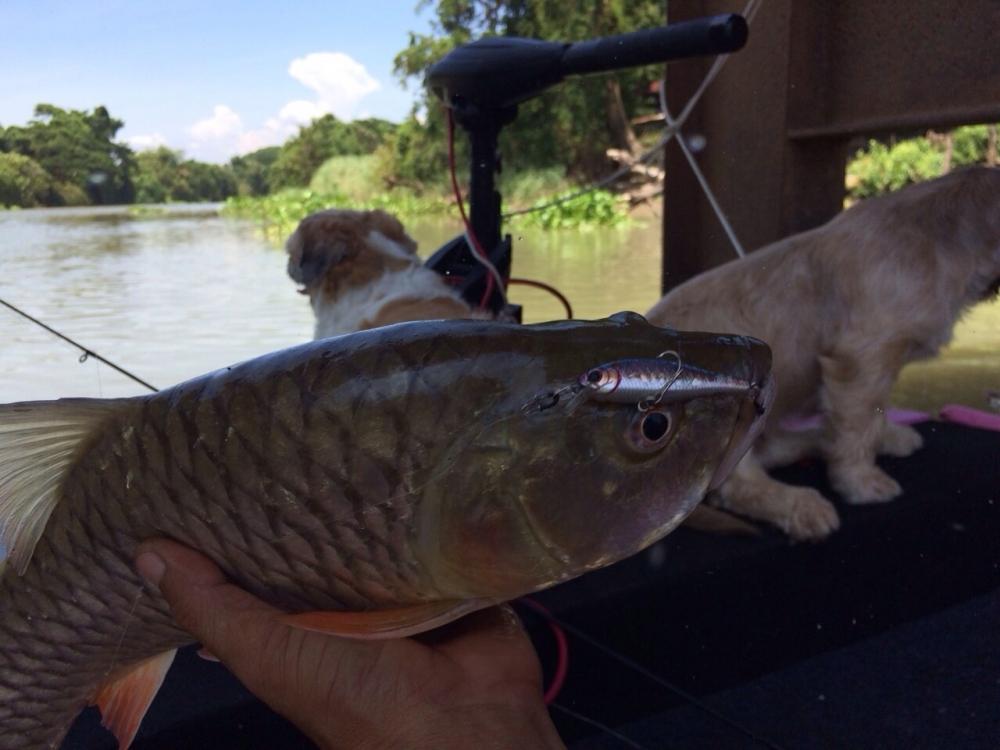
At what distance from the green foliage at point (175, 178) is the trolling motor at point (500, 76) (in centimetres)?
58

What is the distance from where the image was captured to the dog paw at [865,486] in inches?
85.9

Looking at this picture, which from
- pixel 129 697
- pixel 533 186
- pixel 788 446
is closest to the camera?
pixel 129 697

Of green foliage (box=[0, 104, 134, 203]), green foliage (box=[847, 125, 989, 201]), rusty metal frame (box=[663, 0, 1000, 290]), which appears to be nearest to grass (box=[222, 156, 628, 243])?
rusty metal frame (box=[663, 0, 1000, 290])

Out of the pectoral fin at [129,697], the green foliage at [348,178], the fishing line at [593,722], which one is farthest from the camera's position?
the green foliage at [348,178]

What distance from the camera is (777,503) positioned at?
208cm

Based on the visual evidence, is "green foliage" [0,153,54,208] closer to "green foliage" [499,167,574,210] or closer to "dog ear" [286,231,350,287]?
"dog ear" [286,231,350,287]

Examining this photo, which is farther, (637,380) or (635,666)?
(635,666)

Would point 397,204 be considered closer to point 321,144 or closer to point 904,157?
point 321,144

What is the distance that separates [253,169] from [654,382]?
180cm

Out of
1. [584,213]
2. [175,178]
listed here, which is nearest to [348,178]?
[584,213]

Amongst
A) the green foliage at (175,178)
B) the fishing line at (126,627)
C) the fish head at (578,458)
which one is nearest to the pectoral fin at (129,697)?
the fishing line at (126,627)

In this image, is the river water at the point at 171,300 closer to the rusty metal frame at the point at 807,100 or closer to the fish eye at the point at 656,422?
the rusty metal frame at the point at 807,100

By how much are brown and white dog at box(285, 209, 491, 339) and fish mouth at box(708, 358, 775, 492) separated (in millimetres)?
1719

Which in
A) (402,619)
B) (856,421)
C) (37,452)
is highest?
(37,452)
